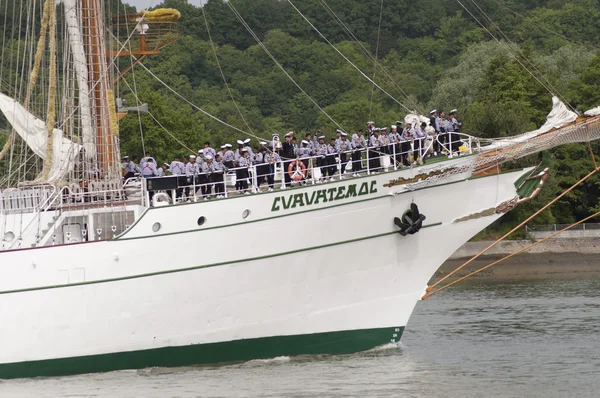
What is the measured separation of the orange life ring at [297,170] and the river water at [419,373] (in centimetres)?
480

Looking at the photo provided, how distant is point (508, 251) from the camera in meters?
59.7

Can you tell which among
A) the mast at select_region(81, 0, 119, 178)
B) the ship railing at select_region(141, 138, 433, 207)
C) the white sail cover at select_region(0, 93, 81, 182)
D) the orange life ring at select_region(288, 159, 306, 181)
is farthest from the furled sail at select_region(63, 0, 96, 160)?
the orange life ring at select_region(288, 159, 306, 181)

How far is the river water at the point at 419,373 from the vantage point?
27531 millimetres

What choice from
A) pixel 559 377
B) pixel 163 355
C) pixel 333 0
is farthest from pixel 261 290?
pixel 333 0

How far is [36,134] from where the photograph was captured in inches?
1411

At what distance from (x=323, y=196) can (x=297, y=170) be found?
3.58 feet

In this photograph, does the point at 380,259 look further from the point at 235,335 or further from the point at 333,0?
the point at 333,0

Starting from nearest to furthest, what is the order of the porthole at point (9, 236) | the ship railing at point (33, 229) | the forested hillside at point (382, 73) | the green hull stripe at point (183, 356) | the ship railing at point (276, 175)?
the green hull stripe at point (183, 356)
the ship railing at point (276, 175)
the ship railing at point (33, 229)
the porthole at point (9, 236)
the forested hillside at point (382, 73)

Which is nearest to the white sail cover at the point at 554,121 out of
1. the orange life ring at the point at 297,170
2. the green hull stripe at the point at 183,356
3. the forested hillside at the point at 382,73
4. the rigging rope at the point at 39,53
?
the orange life ring at the point at 297,170

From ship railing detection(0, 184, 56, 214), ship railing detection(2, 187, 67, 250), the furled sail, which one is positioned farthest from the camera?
the furled sail

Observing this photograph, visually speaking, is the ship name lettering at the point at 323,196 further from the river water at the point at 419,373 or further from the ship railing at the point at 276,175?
the river water at the point at 419,373

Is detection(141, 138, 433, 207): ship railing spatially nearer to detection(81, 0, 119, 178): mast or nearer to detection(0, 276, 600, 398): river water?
detection(81, 0, 119, 178): mast

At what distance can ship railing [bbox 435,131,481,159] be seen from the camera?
106 feet

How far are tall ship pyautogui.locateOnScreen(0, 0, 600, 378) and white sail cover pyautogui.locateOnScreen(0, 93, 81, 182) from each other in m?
0.38
